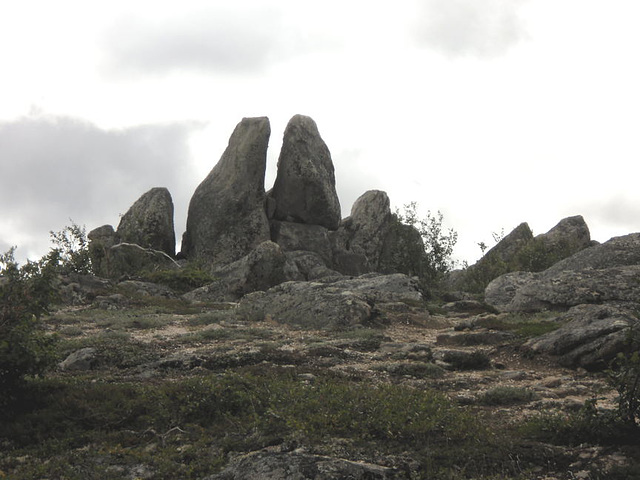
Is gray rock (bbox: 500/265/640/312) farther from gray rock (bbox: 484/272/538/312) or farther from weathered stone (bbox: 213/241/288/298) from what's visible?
weathered stone (bbox: 213/241/288/298)

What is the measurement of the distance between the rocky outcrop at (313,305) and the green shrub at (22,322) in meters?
13.8

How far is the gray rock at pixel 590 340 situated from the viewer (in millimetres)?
15859

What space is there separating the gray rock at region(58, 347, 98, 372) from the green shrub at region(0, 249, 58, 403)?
430 centimetres

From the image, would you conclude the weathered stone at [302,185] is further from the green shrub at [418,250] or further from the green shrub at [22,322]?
the green shrub at [22,322]

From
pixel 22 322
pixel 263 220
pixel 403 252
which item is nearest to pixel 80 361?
pixel 22 322

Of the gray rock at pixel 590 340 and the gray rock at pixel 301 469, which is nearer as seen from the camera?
the gray rock at pixel 301 469

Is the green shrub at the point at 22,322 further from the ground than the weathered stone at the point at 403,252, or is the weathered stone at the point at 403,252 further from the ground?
the weathered stone at the point at 403,252

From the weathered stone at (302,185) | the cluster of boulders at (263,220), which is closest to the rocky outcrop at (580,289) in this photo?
the cluster of boulders at (263,220)

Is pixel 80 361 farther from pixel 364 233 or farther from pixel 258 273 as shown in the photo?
pixel 364 233

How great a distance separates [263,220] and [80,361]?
43071 mm

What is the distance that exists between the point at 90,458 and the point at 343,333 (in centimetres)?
1402

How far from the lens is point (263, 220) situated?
59.6 m

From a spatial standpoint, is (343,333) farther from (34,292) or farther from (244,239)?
(244,239)

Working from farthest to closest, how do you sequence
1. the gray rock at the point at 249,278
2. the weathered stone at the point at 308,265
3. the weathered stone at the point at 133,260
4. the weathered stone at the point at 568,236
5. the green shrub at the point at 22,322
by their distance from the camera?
the weathered stone at the point at 568,236
the weathered stone at the point at 308,265
the weathered stone at the point at 133,260
the gray rock at the point at 249,278
the green shrub at the point at 22,322
